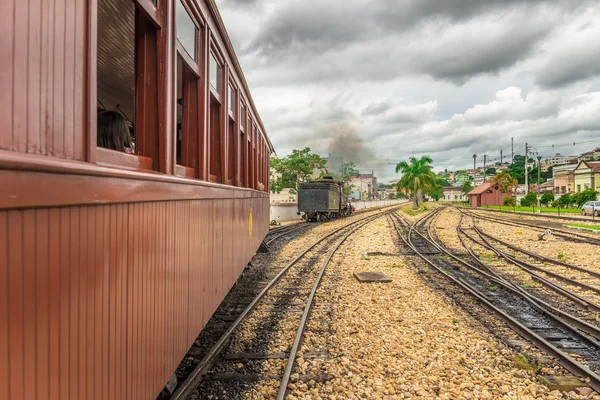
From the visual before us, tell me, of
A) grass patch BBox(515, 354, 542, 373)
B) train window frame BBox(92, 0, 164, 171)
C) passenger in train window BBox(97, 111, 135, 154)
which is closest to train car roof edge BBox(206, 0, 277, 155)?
train window frame BBox(92, 0, 164, 171)

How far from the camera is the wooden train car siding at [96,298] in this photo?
4.07 ft

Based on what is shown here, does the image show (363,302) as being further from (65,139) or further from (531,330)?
(65,139)

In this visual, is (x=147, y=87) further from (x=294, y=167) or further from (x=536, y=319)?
(x=294, y=167)

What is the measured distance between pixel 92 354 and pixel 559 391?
4.23m

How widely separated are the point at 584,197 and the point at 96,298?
47.6m

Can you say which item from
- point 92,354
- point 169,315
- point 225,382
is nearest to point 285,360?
point 225,382

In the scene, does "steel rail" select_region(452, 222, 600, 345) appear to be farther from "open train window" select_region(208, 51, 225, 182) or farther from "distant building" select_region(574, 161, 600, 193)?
"distant building" select_region(574, 161, 600, 193)

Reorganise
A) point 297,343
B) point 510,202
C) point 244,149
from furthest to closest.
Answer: point 510,202 → point 244,149 → point 297,343

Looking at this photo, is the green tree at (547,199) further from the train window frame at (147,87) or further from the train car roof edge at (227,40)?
the train window frame at (147,87)

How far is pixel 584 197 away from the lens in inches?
1560

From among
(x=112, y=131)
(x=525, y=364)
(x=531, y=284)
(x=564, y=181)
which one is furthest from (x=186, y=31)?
(x=564, y=181)

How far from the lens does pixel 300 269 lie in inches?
386

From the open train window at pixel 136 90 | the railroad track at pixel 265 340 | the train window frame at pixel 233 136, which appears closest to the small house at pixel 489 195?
the railroad track at pixel 265 340

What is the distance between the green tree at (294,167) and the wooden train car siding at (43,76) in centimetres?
3445
